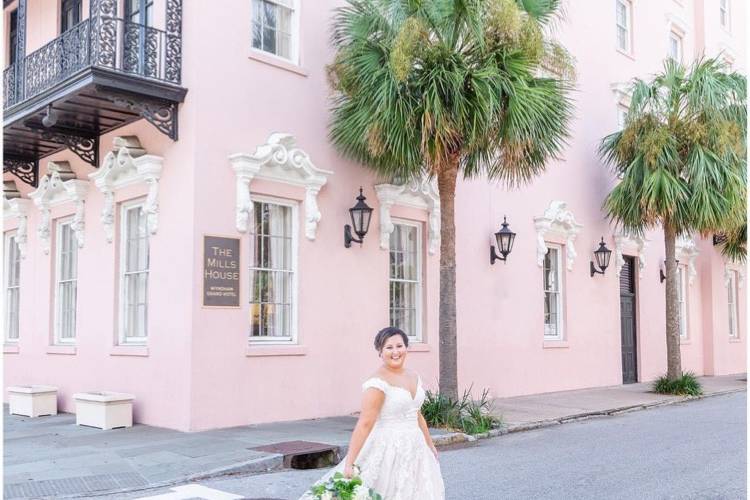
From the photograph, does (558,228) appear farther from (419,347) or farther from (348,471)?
(348,471)

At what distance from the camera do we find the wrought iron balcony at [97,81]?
10.7 meters

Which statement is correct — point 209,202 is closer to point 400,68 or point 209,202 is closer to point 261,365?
point 261,365

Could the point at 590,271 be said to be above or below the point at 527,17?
below

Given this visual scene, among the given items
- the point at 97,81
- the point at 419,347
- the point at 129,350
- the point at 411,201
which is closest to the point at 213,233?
the point at 129,350

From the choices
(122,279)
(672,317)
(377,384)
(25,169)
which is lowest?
(377,384)

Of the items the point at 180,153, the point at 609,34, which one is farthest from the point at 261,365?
the point at 609,34

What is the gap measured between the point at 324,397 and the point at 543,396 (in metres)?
5.39

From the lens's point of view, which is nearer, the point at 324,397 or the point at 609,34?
the point at 324,397

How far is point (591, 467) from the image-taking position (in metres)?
8.89

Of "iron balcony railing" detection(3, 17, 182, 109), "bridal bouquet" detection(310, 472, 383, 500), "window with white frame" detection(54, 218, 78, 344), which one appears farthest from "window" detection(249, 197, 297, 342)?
"bridal bouquet" detection(310, 472, 383, 500)

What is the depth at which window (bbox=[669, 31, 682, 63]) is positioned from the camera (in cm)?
2270

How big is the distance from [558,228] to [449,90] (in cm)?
704

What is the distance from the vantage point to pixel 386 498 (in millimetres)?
5168

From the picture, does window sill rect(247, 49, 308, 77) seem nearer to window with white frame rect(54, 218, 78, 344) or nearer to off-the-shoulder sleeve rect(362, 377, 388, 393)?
window with white frame rect(54, 218, 78, 344)
